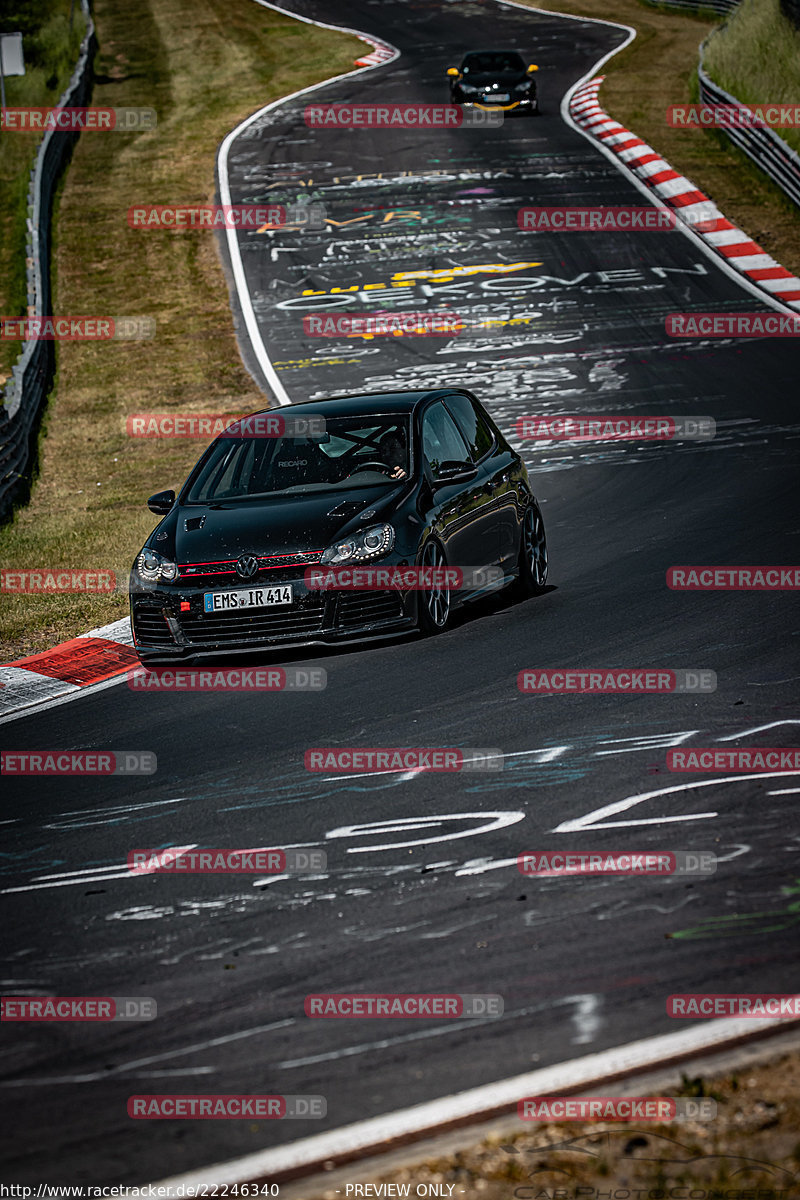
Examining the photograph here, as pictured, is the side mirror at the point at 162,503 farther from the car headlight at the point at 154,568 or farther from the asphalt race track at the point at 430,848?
the asphalt race track at the point at 430,848

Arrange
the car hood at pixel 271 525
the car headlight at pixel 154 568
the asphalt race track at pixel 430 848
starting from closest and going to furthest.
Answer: the asphalt race track at pixel 430 848, the car hood at pixel 271 525, the car headlight at pixel 154 568

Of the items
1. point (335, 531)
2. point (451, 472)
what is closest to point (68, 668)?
point (335, 531)

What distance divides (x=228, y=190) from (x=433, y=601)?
25436mm

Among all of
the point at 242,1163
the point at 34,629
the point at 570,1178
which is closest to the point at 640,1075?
the point at 570,1178

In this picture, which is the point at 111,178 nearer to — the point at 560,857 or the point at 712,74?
the point at 712,74

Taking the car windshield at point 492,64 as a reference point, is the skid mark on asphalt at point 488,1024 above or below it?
below

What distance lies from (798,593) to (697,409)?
8151 millimetres

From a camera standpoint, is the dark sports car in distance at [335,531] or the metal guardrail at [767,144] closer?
the dark sports car in distance at [335,531]

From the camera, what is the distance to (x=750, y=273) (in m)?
24.7

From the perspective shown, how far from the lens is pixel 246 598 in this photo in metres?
9.71

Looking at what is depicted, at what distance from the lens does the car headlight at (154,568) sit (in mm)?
Result: 9961

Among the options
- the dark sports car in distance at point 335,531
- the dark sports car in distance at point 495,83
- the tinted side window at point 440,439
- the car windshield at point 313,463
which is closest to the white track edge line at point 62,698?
the dark sports car in distance at point 335,531

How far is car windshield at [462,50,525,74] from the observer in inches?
1516

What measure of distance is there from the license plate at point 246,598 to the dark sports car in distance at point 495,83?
3092 centimetres
